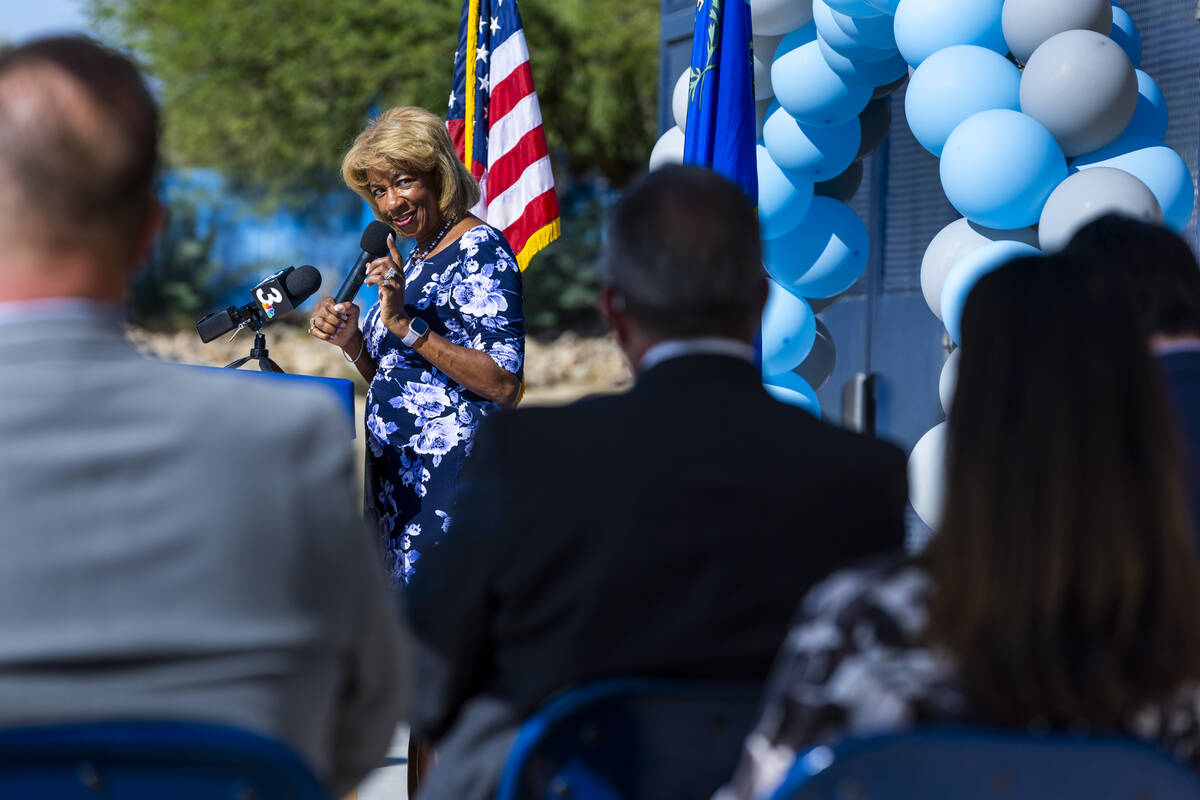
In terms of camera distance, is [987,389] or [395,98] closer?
[987,389]

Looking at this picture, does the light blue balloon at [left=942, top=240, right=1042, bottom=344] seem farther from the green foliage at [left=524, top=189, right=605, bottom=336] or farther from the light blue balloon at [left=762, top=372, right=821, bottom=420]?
the green foliage at [left=524, top=189, right=605, bottom=336]

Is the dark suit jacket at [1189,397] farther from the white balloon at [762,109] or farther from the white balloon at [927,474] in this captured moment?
the white balloon at [762,109]

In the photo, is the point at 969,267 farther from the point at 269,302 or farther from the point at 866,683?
the point at 866,683

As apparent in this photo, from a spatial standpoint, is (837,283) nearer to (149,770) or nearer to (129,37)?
(149,770)

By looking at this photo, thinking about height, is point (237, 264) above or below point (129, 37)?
below

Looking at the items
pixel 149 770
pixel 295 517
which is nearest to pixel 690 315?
pixel 295 517

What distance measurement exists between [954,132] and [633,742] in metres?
2.99

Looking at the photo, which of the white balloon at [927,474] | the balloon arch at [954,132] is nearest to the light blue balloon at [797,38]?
the balloon arch at [954,132]

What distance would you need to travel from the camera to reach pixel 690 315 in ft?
5.26

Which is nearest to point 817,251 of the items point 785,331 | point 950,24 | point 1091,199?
point 785,331

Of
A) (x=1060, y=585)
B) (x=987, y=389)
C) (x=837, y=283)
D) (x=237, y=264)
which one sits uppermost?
(x=987, y=389)

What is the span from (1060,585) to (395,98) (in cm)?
1684

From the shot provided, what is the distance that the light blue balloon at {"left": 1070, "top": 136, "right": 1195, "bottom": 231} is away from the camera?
3674mm

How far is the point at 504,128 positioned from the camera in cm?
521
